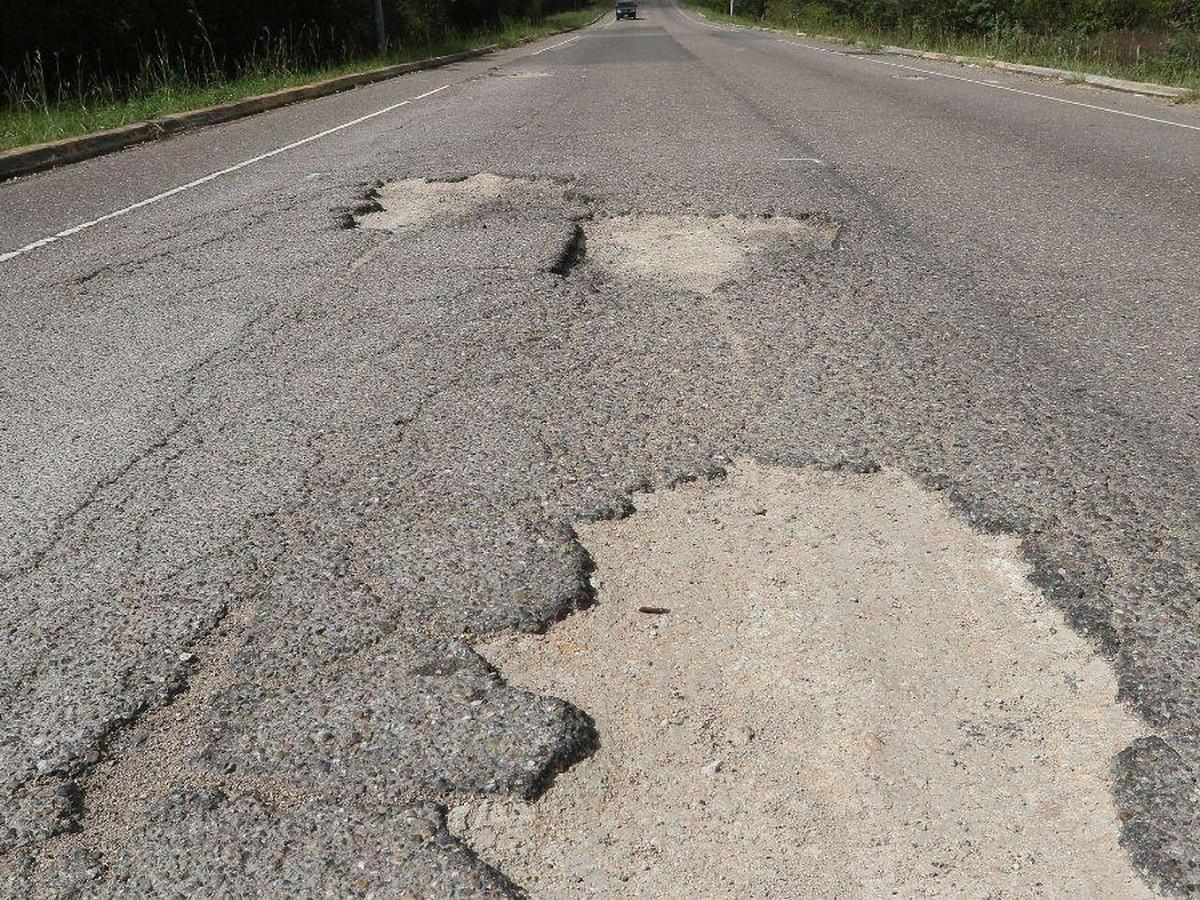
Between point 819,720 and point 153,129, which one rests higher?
point 153,129

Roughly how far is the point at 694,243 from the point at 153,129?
852cm

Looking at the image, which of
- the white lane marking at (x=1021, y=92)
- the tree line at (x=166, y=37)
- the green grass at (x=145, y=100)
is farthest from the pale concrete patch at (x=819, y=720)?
the tree line at (x=166, y=37)

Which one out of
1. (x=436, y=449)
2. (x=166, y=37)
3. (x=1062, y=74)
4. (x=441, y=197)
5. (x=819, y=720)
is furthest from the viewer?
(x=1062, y=74)

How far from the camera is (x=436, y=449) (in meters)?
3.43

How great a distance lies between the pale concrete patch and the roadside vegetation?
47.5 ft

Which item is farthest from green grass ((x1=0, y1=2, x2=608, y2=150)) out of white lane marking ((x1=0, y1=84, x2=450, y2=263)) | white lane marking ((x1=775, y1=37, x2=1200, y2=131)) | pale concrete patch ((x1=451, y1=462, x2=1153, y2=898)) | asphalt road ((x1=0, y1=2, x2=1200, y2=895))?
white lane marking ((x1=775, y1=37, x2=1200, y2=131))

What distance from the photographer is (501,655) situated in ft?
7.84

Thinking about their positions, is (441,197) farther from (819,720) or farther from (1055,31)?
(1055,31)

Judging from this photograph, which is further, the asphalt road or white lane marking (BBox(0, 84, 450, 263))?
white lane marking (BBox(0, 84, 450, 263))

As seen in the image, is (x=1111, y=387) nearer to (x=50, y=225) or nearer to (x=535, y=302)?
(x=535, y=302)

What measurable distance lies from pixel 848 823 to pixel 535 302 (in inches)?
131

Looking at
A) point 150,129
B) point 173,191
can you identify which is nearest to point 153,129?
point 150,129

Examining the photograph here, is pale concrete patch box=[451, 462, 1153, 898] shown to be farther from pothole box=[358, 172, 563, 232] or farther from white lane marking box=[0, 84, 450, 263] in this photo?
white lane marking box=[0, 84, 450, 263]

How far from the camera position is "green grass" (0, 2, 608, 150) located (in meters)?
11.1
